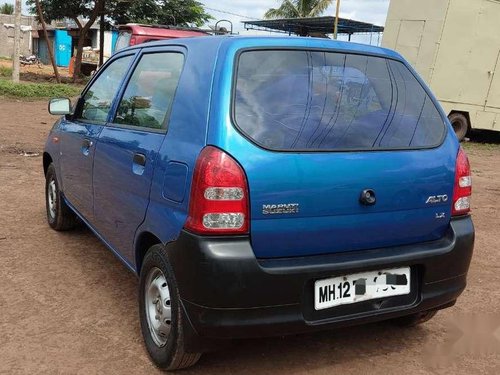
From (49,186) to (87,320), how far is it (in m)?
2.10

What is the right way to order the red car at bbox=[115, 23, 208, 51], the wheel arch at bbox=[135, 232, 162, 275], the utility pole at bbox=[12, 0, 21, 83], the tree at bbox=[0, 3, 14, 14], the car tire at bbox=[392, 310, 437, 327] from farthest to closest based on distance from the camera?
the tree at bbox=[0, 3, 14, 14] → the utility pole at bbox=[12, 0, 21, 83] → the red car at bbox=[115, 23, 208, 51] → the car tire at bbox=[392, 310, 437, 327] → the wheel arch at bbox=[135, 232, 162, 275]

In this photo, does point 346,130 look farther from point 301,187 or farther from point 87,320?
point 87,320

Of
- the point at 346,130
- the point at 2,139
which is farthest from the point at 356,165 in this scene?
the point at 2,139

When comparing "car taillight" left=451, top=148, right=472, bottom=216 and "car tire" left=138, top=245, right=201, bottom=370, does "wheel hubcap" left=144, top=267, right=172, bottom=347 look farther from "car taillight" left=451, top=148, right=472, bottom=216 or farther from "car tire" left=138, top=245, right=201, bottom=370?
"car taillight" left=451, top=148, right=472, bottom=216

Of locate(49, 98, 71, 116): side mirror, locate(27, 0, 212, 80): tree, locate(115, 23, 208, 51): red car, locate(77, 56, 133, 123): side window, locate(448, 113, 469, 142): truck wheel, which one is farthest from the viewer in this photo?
locate(27, 0, 212, 80): tree

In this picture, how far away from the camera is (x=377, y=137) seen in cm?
259

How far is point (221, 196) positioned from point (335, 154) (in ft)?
1.85

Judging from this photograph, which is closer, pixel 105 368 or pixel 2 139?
pixel 105 368

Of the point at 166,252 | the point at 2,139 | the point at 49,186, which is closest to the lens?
the point at 166,252

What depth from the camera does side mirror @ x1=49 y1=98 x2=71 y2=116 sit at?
13.5 ft

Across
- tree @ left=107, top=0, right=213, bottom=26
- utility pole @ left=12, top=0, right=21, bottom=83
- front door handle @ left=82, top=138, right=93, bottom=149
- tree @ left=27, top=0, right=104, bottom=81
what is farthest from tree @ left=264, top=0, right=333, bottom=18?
front door handle @ left=82, top=138, right=93, bottom=149

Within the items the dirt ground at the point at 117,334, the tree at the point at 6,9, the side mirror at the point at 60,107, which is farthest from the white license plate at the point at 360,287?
the tree at the point at 6,9

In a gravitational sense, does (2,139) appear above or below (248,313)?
below

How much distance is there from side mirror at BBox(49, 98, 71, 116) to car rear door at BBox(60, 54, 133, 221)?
0.08 m
